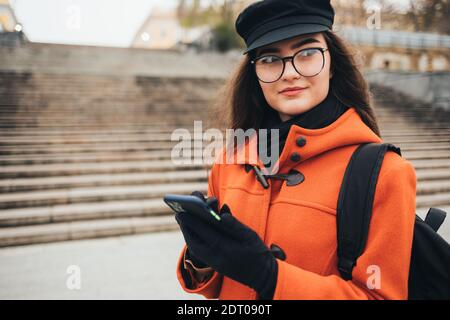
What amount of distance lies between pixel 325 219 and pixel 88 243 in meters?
4.15

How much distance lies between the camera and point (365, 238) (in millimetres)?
980

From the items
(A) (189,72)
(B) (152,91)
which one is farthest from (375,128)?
(A) (189,72)

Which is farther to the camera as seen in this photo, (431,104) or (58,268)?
(431,104)

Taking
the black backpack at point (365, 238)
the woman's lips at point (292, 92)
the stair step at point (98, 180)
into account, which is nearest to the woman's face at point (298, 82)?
the woman's lips at point (292, 92)

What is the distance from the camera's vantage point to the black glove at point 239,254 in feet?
3.10

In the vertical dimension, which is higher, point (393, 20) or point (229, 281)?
point (393, 20)

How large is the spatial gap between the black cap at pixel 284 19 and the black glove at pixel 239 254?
632 mm

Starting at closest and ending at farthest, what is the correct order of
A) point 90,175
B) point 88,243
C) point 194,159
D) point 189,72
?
point 88,243 → point 90,175 → point 194,159 → point 189,72

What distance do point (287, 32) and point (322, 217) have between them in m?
0.62

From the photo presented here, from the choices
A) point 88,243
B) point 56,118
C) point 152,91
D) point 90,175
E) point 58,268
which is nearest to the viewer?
point 58,268

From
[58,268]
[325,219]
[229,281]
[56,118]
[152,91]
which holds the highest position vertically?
[152,91]

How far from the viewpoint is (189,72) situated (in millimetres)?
15242

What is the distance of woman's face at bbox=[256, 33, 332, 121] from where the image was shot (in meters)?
1.17
